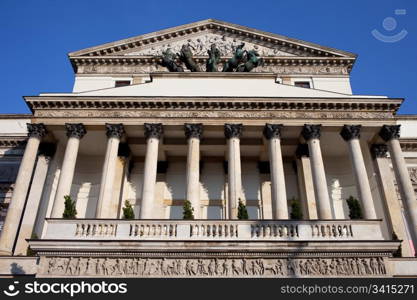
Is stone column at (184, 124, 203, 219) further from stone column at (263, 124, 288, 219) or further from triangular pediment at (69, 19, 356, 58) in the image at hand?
triangular pediment at (69, 19, 356, 58)

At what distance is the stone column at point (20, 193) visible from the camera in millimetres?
16734

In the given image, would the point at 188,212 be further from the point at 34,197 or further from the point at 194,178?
the point at 34,197

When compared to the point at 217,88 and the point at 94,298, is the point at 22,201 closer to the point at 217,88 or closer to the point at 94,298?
the point at 94,298

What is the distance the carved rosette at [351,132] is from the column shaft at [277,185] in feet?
11.7

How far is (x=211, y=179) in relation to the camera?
23359 millimetres

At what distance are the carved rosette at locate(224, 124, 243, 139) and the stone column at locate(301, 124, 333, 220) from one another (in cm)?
338

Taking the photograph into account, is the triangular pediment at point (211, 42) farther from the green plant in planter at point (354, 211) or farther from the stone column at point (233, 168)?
the green plant in planter at point (354, 211)

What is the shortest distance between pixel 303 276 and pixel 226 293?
2.96 meters

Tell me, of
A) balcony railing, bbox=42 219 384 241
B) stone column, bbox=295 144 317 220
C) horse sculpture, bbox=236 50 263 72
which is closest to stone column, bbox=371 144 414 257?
stone column, bbox=295 144 317 220

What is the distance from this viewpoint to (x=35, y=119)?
20328mm

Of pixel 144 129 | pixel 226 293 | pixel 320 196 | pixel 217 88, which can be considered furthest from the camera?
pixel 217 88

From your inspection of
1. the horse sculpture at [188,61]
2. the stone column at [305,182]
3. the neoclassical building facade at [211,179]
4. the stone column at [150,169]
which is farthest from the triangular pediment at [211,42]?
the stone column at [150,169]

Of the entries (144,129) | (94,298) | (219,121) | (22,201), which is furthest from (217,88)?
(94,298)

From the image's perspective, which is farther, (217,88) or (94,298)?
(217,88)
